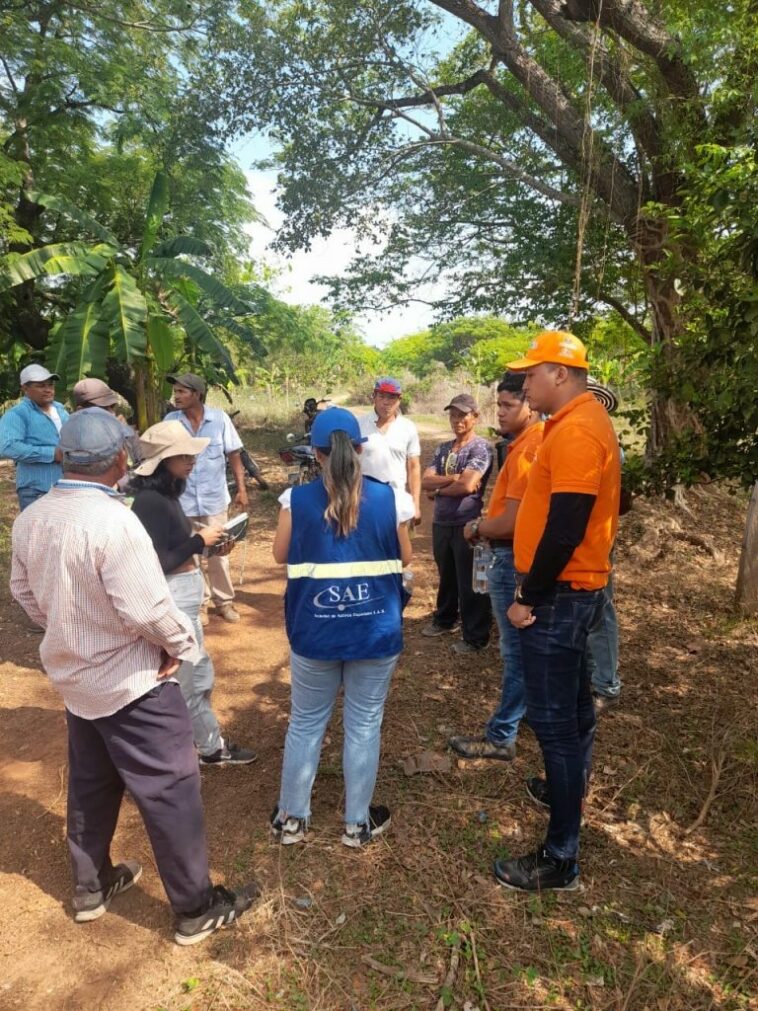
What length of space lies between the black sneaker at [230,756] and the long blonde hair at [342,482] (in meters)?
1.76

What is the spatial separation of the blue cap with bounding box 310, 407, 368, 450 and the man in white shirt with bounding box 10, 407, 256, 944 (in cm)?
69

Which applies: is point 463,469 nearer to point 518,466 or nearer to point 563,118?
point 518,466

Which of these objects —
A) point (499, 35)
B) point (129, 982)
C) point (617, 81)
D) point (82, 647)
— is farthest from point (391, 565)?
point (499, 35)

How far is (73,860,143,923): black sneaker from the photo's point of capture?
2391 mm

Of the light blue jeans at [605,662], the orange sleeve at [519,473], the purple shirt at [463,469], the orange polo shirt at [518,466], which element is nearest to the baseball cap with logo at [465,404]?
the purple shirt at [463,469]

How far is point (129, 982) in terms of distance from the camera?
2158 mm

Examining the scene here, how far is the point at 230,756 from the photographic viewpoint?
11.0 ft

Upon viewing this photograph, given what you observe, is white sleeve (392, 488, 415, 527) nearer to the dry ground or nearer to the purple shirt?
the dry ground

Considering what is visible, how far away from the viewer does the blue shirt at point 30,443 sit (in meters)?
4.49

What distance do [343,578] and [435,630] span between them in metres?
2.82

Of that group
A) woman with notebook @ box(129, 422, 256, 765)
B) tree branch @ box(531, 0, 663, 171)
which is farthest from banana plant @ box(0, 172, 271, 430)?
woman with notebook @ box(129, 422, 256, 765)

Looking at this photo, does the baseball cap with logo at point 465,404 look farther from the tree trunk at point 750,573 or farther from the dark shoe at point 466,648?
the tree trunk at point 750,573

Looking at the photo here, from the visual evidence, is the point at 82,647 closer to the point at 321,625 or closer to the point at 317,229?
the point at 321,625

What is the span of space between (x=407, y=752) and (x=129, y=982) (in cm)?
171
